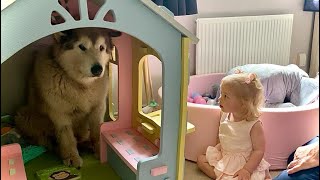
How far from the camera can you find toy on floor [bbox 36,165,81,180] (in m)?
1.65

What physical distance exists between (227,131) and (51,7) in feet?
3.16

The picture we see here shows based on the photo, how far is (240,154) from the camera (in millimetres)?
1654

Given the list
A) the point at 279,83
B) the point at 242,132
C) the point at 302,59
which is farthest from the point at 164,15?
the point at 302,59

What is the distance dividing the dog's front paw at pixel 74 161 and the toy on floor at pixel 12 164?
0.25m

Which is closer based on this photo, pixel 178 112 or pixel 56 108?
pixel 178 112

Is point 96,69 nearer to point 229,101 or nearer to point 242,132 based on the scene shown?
point 229,101

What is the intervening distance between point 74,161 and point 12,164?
1.08 ft

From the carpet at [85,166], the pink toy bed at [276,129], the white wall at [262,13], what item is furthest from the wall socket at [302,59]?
the carpet at [85,166]

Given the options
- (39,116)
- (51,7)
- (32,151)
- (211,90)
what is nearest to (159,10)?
(51,7)

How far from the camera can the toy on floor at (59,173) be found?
1.65m

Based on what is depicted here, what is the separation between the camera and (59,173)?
66.6 inches

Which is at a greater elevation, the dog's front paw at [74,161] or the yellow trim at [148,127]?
the yellow trim at [148,127]

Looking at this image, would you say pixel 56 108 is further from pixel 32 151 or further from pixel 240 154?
pixel 240 154

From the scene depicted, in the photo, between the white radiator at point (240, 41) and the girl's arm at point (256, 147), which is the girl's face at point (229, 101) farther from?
the white radiator at point (240, 41)
